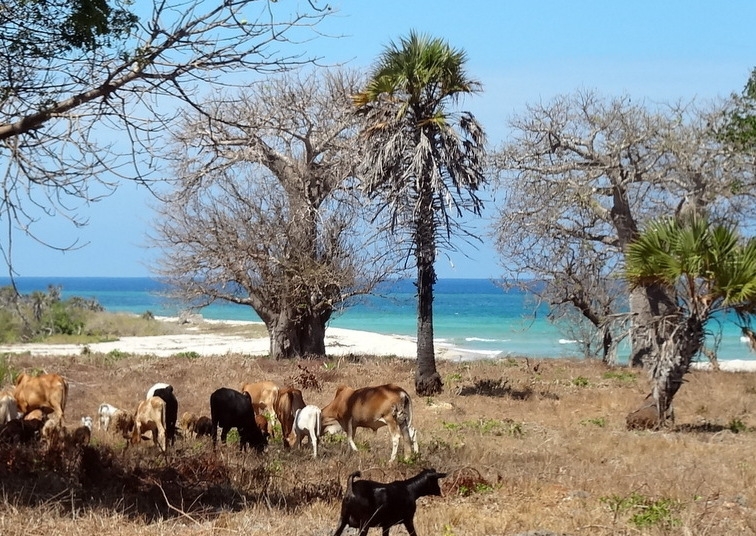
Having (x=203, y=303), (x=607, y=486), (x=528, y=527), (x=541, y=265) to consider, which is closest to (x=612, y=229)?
(x=541, y=265)

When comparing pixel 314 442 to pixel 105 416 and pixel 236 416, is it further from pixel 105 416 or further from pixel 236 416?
pixel 105 416

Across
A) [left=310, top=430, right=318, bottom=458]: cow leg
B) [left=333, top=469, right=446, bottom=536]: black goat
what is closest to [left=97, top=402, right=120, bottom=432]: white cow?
[left=310, top=430, right=318, bottom=458]: cow leg

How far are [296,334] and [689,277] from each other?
630 inches

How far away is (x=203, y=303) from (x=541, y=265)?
11693 millimetres

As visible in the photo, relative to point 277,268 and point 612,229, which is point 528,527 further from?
point 612,229

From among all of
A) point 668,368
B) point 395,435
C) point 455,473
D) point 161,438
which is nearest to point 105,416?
point 161,438

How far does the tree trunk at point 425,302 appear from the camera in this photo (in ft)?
74.4

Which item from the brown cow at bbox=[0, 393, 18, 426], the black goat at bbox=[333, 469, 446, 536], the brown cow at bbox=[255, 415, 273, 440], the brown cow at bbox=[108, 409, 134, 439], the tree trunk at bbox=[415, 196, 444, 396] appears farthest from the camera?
the tree trunk at bbox=[415, 196, 444, 396]

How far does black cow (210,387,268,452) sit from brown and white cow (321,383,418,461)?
5.39ft

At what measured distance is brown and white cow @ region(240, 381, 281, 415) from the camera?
55.3ft

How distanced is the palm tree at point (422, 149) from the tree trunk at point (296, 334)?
7.87m

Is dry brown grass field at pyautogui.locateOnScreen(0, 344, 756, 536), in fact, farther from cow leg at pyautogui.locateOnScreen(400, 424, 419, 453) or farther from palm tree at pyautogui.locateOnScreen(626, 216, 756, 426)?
palm tree at pyautogui.locateOnScreen(626, 216, 756, 426)

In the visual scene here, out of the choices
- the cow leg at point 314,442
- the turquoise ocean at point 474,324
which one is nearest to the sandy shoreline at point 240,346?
the turquoise ocean at point 474,324

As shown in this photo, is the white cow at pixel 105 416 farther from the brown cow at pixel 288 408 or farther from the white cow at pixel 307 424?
the white cow at pixel 307 424
